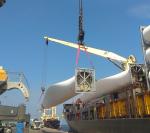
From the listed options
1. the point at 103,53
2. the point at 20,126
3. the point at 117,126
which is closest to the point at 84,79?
the point at 117,126

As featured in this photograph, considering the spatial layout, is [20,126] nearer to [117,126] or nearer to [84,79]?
[117,126]

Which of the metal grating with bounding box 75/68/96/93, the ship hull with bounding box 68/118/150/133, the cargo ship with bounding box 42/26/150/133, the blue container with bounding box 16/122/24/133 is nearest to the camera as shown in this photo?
the blue container with bounding box 16/122/24/133

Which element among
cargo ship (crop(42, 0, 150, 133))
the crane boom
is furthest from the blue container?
the crane boom

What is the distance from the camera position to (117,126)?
2934 cm

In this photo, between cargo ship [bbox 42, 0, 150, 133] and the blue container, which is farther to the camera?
cargo ship [bbox 42, 0, 150, 133]

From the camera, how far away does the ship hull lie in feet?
79.4

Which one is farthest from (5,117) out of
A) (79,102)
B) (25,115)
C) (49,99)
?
(79,102)

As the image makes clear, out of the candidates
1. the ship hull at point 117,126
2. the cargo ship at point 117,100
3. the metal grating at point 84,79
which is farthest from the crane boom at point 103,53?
the metal grating at point 84,79

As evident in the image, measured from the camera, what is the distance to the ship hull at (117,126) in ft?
79.4

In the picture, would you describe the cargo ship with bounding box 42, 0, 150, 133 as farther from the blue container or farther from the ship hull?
the blue container

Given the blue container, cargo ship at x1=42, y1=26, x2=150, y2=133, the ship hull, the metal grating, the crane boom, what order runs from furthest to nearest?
1. the crane boom
2. the metal grating
3. cargo ship at x1=42, y1=26, x2=150, y2=133
4. the ship hull
5. the blue container

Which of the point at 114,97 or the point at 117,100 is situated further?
the point at 114,97

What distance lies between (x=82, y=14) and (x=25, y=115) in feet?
62.4

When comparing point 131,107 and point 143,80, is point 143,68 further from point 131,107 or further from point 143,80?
point 131,107
